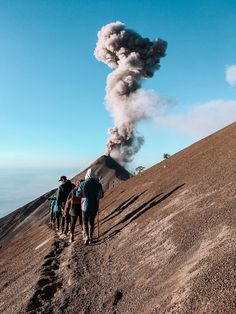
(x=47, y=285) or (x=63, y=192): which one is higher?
(x=63, y=192)

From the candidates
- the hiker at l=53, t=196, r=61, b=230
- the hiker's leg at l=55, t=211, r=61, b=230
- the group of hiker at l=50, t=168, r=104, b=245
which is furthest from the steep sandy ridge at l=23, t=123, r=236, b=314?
the hiker's leg at l=55, t=211, r=61, b=230

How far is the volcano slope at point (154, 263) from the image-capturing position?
10000 mm

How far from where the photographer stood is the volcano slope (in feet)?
32.8

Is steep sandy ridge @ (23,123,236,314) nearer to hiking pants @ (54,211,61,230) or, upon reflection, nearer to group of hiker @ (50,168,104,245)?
group of hiker @ (50,168,104,245)

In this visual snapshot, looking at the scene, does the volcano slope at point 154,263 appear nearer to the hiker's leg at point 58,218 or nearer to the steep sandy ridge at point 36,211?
the hiker's leg at point 58,218

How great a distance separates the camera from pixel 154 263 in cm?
1334

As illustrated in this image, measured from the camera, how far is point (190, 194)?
66.1 ft

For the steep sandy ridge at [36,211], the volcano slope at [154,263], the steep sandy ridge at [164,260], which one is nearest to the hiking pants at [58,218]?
the volcano slope at [154,263]

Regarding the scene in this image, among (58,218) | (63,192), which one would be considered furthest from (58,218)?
(63,192)

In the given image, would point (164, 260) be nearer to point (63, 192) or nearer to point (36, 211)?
point (63, 192)

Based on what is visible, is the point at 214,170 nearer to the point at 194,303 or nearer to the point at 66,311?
the point at 66,311

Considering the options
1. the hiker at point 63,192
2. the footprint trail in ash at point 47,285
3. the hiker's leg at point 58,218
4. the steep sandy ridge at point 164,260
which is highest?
the hiker at point 63,192

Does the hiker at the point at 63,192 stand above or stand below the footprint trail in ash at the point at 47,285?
above

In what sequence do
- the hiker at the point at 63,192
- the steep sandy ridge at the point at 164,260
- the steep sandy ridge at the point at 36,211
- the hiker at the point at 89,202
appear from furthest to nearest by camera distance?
the steep sandy ridge at the point at 36,211 < the hiker at the point at 63,192 < the hiker at the point at 89,202 < the steep sandy ridge at the point at 164,260
